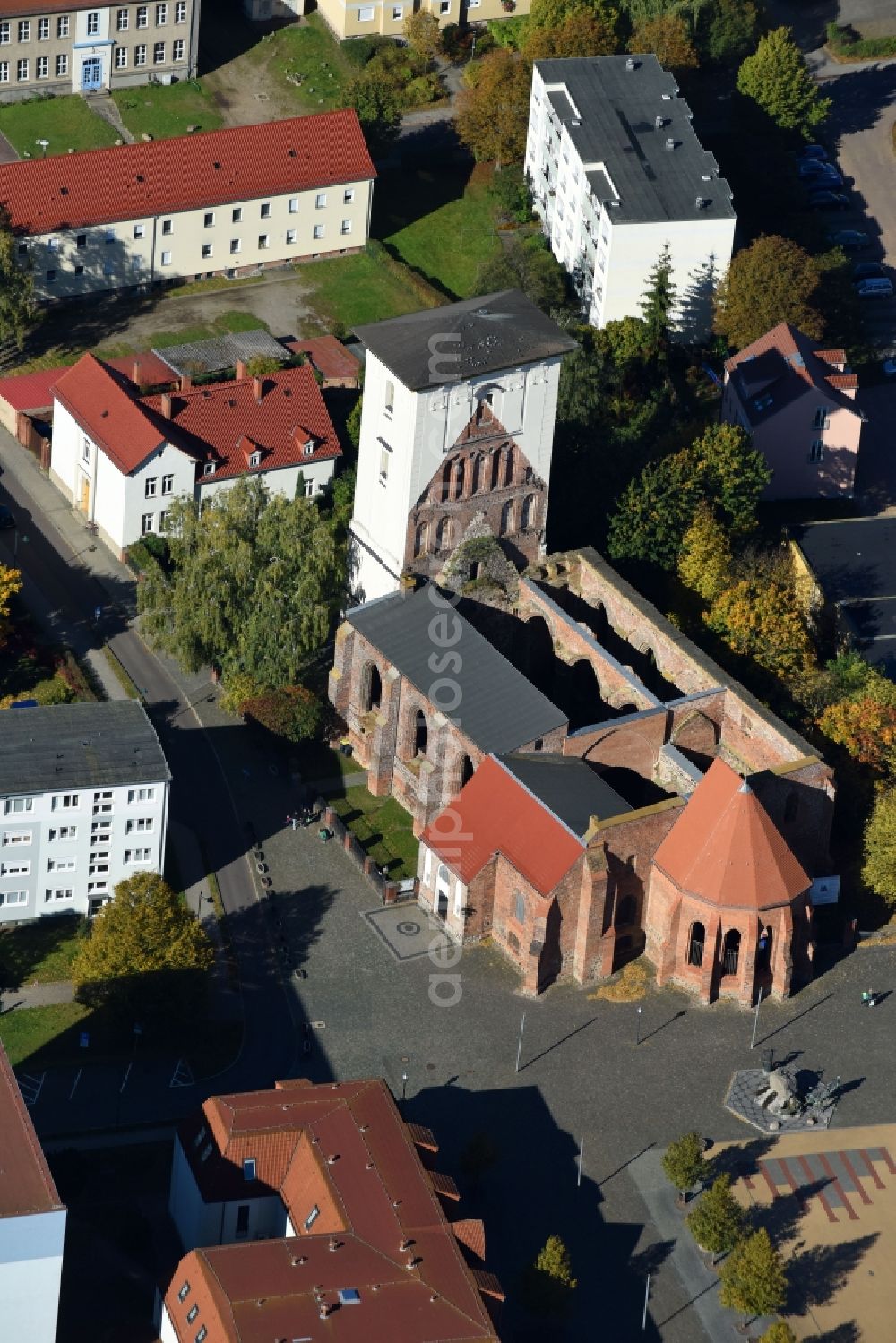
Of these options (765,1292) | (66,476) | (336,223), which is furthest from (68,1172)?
(336,223)

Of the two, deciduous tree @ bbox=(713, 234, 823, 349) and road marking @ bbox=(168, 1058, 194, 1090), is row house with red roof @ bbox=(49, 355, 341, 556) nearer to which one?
deciduous tree @ bbox=(713, 234, 823, 349)

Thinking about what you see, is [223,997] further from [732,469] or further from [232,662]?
[732,469]

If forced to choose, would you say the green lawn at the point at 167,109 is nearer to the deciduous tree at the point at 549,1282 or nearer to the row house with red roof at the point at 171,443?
the row house with red roof at the point at 171,443

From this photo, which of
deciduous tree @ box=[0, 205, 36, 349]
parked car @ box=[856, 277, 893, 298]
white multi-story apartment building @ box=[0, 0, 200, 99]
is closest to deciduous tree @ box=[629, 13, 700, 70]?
parked car @ box=[856, 277, 893, 298]

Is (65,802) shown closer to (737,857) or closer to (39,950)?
(39,950)

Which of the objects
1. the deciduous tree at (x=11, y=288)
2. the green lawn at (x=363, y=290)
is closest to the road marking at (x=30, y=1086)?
the deciduous tree at (x=11, y=288)
